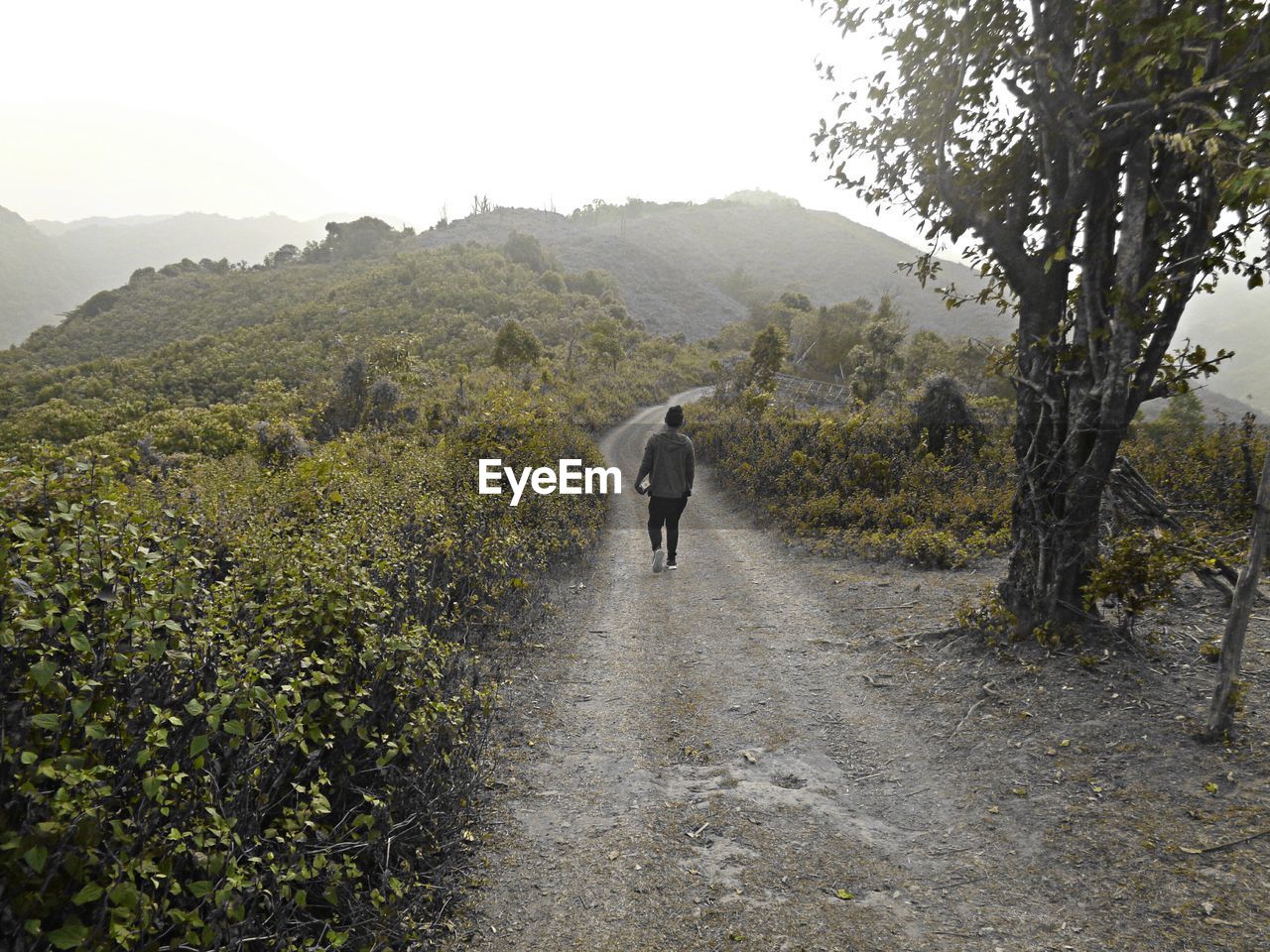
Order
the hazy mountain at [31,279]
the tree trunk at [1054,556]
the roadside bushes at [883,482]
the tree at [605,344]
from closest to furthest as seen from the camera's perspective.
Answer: the tree trunk at [1054,556] < the roadside bushes at [883,482] < the tree at [605,344] < the hazy mountain at [31,279]

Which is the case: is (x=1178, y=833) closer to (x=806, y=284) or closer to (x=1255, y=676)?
(x=1255, y=676)

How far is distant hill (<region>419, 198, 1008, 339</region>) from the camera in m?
88.3

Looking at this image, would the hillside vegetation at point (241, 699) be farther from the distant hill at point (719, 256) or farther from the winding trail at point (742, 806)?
the distant hill at point (719, 256)

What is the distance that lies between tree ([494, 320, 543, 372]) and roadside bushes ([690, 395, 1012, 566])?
50.8 feet

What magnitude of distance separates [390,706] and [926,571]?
710 centimetres

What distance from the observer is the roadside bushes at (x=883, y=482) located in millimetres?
9305

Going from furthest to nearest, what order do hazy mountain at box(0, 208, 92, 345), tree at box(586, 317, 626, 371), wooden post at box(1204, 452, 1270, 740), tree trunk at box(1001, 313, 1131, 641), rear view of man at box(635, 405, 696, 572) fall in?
hazy mountain at box(0, 208, 92, 345) < tree at box(586, 317, 626, 371) < rear view of man at box(635, 405, 696, 572) < tree trunk at box(1001, 313, 1131, 641) < wooden post at box(1204, 452, 1270, 740)

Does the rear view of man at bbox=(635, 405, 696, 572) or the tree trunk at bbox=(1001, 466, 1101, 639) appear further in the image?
the rear view of man at bbox=(635, 405, 696, 572)

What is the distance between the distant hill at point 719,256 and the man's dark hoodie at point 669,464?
59.6m

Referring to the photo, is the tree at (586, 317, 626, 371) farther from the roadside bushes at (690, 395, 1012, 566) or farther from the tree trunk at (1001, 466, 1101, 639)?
the tree trunk at (1001, 466, 1101, 639)

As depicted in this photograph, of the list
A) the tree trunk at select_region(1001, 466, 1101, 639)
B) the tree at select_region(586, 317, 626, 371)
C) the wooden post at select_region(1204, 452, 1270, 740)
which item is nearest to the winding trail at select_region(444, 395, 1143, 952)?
the tree trunk at select_region(1001, 466, 1101, 639)

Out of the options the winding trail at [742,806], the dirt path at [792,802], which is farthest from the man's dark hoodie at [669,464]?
the dirt path at [792,802]

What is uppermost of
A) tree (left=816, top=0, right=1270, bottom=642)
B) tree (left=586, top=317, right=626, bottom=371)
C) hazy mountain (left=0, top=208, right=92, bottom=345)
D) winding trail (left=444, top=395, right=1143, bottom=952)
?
hazy mountain (left=0, top=208, right=92, bottom=345)
